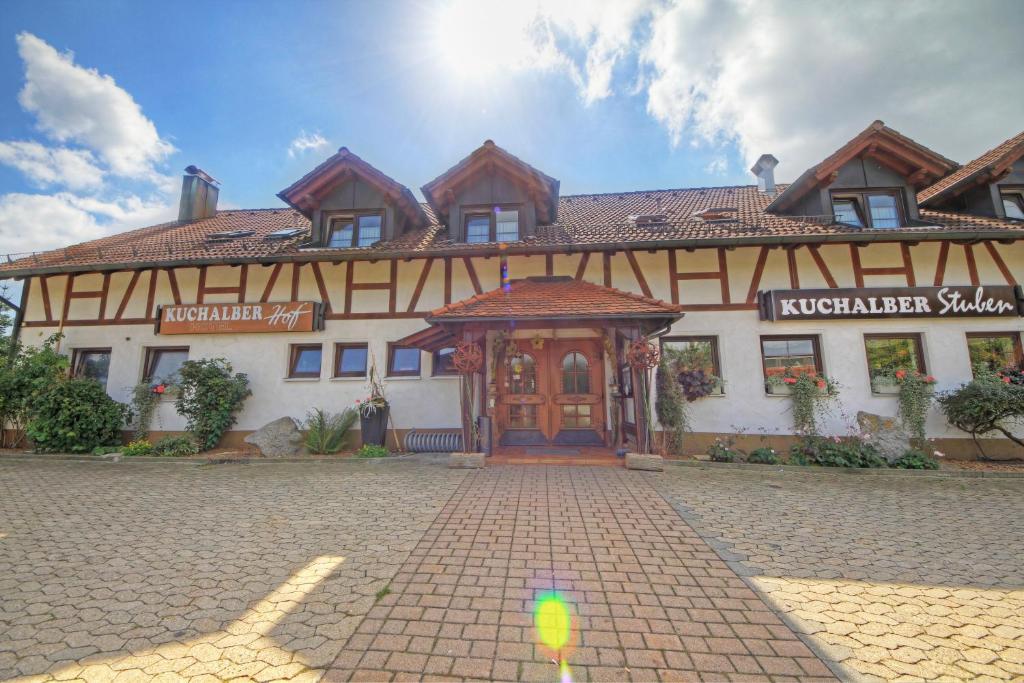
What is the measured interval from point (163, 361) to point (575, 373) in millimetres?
9914

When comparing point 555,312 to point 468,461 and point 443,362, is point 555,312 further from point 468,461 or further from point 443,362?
point 443,362

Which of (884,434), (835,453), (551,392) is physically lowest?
(835,453)

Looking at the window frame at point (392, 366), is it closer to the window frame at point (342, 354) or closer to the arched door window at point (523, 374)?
the window frame at point (342, 354)

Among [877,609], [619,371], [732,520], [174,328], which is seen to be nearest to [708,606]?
[877,609]

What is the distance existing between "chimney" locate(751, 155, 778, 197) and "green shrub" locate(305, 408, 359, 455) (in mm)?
13433

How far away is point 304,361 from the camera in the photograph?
9.52 metres

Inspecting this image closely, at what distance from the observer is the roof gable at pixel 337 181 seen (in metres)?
9.85

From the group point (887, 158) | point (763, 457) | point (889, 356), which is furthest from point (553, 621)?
point (887, 158)

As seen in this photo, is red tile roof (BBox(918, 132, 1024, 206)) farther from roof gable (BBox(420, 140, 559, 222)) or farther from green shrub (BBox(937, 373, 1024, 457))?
roof gable (BBox(420, 140, 559, 222))

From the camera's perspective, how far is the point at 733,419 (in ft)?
27.1

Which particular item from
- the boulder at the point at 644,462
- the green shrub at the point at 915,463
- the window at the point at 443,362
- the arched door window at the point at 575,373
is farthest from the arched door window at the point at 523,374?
the green shrub at the point at 915,463

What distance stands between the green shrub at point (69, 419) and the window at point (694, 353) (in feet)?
40.2

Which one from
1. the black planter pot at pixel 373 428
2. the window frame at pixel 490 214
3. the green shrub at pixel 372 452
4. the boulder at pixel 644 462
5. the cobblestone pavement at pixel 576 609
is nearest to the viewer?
the cobblestone pavement at pixel 576 609

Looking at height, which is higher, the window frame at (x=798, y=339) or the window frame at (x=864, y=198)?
the window frame at (x=864, y=198)
